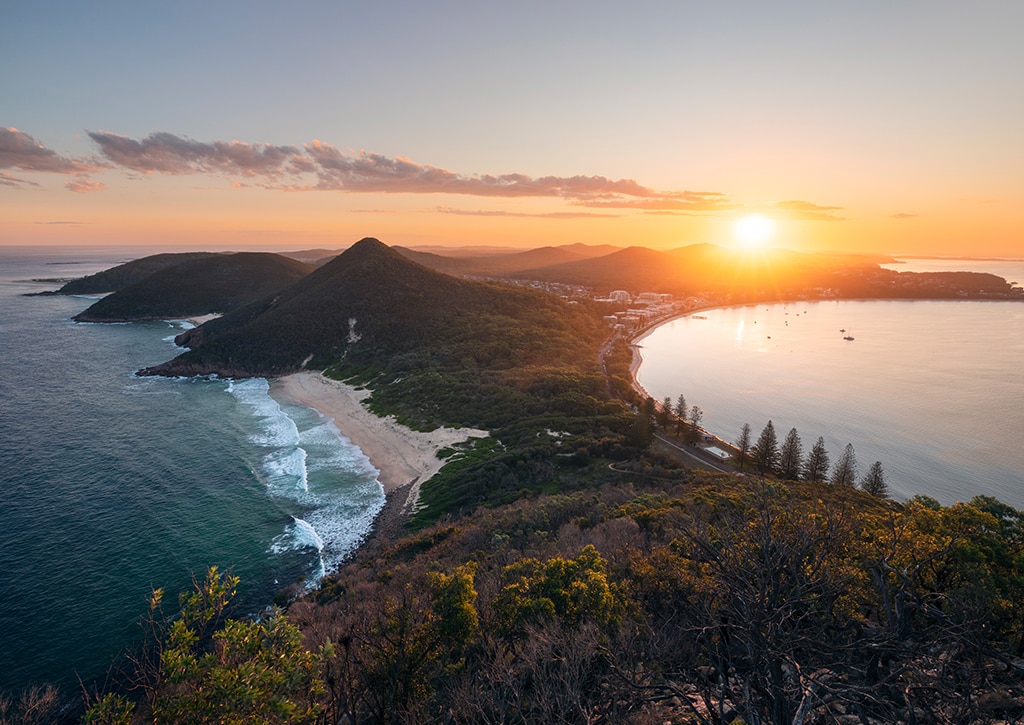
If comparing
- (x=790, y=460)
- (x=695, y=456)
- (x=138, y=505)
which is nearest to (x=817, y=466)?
(x=790, y=460)

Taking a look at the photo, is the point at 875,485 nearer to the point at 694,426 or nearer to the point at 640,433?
the point at 694,426

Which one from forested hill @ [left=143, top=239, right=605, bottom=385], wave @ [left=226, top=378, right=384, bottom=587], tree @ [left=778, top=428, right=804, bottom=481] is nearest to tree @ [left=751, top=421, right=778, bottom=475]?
tree @ [left=778, top=428, right=804, bottom=481]

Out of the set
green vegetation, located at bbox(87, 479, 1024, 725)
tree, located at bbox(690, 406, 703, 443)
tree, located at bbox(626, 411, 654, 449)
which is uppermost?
green vegetation, located at bbox(87, 479, 1024, 725)

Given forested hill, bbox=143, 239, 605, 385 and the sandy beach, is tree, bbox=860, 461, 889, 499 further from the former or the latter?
forested hill, bbox=143, 239, 605, 385

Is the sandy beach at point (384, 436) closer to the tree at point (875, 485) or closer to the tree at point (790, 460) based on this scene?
the tree at point (790, 460)

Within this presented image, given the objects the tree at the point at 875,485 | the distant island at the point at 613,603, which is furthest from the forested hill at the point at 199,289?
the tree at the point at 875,485
